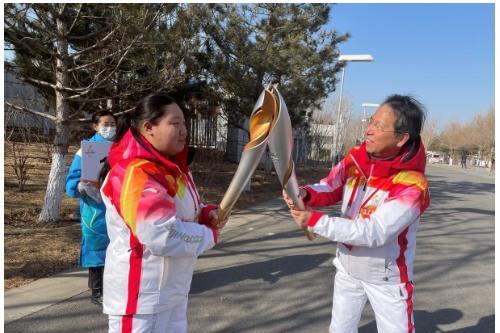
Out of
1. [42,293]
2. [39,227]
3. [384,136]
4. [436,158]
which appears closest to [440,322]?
[384,136]

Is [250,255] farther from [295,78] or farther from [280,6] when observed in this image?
[280,6]

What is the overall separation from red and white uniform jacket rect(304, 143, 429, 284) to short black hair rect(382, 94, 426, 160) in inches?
3.0

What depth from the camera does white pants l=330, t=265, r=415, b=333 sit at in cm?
222

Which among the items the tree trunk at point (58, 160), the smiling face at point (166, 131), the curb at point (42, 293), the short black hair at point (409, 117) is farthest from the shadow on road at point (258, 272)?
the tree trunk at point (58, 160)

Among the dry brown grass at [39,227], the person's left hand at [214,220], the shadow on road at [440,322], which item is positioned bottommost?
the shadow on road at [440,322]

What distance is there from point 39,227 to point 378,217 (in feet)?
18.8

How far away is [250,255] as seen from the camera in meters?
5.58

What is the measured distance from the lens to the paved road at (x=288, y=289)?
11.5ft

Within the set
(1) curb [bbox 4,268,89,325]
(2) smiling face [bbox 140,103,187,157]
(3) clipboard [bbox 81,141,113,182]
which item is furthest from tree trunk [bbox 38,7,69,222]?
(2) smiling face [bbox 140,103,187,157]

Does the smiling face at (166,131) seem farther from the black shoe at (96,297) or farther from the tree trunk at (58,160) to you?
the tree trunk at (58,160)

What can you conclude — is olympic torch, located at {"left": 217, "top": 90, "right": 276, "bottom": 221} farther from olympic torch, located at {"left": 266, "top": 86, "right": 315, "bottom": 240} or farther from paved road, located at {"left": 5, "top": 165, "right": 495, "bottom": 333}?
paved road, located at {"left": 5, "top": 165, "right": 495, "bottom": 333}

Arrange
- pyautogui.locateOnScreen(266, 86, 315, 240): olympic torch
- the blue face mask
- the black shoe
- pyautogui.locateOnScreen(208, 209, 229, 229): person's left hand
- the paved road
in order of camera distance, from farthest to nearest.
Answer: the blue face mask, the black shoe, the paved road, pyautogui.locateOnScreen(208, 209, 229, 229): person's left hand, pyautogui.locateOnScreen(266, 86, 315, 240): olympic torch

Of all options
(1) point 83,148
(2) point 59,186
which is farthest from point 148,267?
(2) point 59,186

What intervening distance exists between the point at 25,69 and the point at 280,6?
748cm
